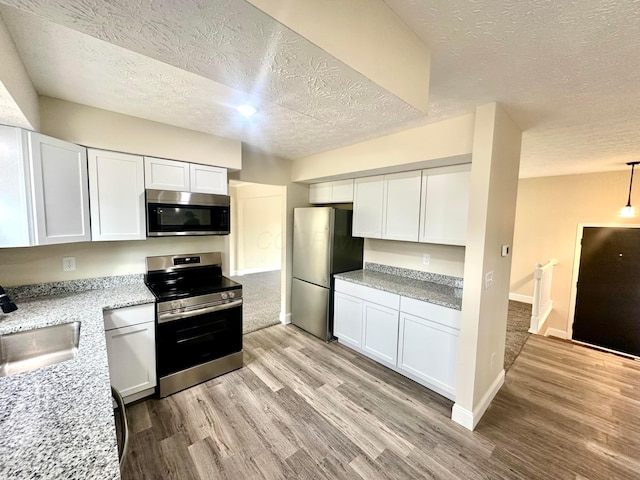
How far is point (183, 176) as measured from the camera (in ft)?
8.36

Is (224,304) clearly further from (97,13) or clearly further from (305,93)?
(97,13)

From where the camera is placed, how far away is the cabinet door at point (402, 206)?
2.69 m

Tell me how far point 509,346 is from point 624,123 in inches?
106

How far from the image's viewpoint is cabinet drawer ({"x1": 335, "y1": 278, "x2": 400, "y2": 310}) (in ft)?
8.84

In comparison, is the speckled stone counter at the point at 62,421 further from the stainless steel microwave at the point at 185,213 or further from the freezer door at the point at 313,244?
the freezer door at the point at 313,244

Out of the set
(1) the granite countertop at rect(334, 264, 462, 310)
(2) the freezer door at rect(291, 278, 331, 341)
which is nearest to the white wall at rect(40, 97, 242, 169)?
(2) the freezer door at rect(291, 278, 331, 341)

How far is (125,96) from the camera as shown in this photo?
1.85 meters

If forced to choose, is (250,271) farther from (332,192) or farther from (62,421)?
(62,421)

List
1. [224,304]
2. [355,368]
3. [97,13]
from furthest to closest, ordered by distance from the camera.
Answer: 1. [355,368]
2. [224,304]
3. [97,13]

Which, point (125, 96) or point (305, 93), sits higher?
point (125, 96)

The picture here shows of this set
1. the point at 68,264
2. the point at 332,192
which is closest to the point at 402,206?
the point at 332,192

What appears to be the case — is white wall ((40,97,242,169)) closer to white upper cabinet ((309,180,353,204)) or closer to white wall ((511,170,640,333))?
white upper cabinet ((309,180,353,204))

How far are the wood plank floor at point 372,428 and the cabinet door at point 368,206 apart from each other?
1546mm

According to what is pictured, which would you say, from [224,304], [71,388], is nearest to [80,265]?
[224,304]
